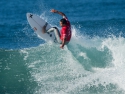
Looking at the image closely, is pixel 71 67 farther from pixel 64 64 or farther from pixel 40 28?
pixel 40 28

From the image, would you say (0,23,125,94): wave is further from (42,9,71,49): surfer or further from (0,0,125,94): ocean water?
(42,9,71,49): surfer

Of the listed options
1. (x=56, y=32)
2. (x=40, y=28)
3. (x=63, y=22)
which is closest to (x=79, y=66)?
(x=56, y=32)

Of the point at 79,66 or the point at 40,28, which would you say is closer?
the point at 79,66

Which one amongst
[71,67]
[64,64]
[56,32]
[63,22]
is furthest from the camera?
[64,64]

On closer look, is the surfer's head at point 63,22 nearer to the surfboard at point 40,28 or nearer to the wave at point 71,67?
the surfboard at point 40,28

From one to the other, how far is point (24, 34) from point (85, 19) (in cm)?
502

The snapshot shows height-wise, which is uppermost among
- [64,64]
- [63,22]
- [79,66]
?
[63,22]

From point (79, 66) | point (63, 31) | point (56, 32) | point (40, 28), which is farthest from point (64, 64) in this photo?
point (40, 28)

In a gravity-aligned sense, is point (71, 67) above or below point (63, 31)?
below

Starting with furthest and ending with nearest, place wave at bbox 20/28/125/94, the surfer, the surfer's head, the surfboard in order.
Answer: the surfboard, the surfer, the surfer's head, wave at bbox 20/28/125/94

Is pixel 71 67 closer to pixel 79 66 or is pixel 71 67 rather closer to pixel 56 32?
pixel 79 66

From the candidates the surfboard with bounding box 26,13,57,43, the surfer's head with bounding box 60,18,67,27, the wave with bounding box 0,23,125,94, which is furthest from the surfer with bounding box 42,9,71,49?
the wave with bounding box 0,23,125,94

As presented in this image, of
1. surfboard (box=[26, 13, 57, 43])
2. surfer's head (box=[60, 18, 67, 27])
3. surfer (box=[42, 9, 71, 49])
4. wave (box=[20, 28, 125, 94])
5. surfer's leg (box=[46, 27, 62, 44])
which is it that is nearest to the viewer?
wave (box=[20, 28, 125, 94])

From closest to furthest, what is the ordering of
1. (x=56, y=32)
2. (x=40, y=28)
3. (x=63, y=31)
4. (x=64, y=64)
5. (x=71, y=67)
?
(x=63, y=31), (x=71, y=67), (x=56, y=32), (x=64, y=64), (x=40, y=28)
